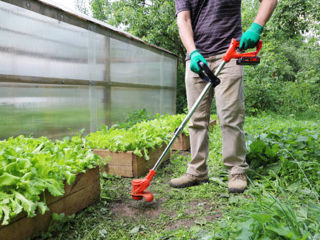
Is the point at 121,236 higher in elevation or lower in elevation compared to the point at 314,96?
lower

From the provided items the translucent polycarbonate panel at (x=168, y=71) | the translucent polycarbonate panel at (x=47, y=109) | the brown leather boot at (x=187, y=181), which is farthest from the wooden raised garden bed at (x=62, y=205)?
the translucent polycarbonate panel at (x=168, y=71)

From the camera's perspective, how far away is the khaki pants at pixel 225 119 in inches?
88.1

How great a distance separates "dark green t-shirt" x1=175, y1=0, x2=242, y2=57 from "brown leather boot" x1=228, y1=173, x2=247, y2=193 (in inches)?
43.6

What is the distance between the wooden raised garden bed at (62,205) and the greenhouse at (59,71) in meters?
1.51

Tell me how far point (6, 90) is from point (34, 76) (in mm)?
410

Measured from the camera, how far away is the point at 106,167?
2.77 m

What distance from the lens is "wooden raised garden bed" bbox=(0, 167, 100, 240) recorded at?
1.42m

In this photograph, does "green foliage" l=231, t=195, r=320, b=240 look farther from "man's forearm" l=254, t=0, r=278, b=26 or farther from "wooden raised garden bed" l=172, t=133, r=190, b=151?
"wooden raised garden bed" l=172, t=133, r=190, b=151

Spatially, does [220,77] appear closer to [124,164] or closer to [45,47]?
[124,164]

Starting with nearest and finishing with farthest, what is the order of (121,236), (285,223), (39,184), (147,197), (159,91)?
(285,223), (39,184), (121,236), (147,197), (159,91)

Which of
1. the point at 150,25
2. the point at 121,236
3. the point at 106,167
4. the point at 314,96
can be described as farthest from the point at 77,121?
the point at 314,96

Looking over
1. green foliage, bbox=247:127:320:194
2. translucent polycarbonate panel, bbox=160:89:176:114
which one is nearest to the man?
green foliage, bbox=247:127:320:194

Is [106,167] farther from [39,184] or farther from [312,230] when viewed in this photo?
[312,230]

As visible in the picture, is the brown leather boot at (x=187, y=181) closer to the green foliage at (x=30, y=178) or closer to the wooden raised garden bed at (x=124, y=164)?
the wooden raised garden bed at (x=124, y=164)
